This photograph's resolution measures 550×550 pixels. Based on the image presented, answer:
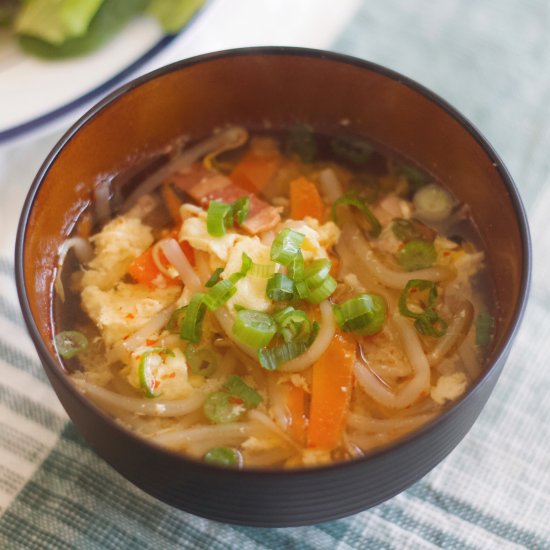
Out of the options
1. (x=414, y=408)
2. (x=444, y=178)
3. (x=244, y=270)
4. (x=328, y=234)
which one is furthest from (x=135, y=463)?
(x=444, y=178)

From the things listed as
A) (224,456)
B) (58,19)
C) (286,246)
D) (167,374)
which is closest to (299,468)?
(224,456)

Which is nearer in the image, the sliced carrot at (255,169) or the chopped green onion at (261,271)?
the chopped green onion at (261,271)

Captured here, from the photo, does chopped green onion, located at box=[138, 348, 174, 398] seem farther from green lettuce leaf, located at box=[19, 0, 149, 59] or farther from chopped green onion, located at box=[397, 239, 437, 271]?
green lettuce leaf, located at box=[19, 0, 149, 59]

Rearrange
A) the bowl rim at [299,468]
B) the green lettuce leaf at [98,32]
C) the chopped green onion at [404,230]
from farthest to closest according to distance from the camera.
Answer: the green lettuce leaf at [98,32] < the chopped green onion at [404,230] < the bowl rim at [299,468]

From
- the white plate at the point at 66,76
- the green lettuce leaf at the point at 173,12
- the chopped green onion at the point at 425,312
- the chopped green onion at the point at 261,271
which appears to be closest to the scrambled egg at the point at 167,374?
the chopped green onion at the point at 261,271

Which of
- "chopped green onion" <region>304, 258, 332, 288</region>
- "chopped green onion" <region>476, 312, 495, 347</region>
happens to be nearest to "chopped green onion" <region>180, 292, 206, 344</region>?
"chopped green onion" <region>304, 258, 332, 288</region>

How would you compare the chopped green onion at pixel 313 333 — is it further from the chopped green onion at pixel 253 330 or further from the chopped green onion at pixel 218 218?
the chopped green onion at pixel 218 218
